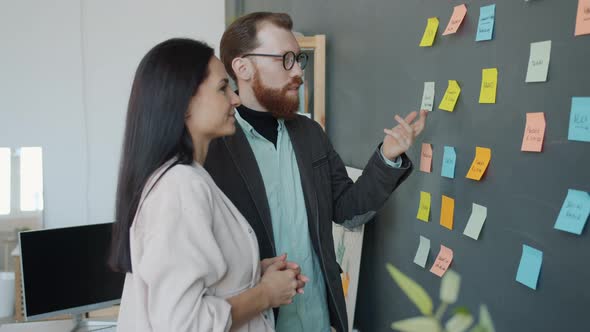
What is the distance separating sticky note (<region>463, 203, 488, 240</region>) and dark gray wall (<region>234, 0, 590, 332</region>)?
0.02 metres

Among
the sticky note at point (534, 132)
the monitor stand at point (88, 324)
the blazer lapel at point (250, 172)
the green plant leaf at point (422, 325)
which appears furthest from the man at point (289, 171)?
the green plant leaf at point (422, 325)

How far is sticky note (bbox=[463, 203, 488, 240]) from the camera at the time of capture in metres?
1.53

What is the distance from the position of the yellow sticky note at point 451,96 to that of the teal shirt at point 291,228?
0.50m

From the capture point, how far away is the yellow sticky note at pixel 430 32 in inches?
69.4

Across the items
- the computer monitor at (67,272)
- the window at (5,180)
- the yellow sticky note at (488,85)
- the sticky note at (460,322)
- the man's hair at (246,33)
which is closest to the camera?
the sticky note at (460,322)

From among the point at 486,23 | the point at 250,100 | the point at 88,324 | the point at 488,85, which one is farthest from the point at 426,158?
the point at 88,324

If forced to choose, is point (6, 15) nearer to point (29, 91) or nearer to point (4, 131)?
point (29, 91)

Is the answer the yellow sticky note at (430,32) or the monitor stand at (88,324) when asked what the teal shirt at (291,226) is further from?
the monitor stand at (88,324)

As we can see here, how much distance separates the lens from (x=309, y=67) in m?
A: 3.07

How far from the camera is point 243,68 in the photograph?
1.82 metres

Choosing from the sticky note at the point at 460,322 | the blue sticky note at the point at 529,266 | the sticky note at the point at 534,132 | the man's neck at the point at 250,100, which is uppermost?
the man's neck at the point at 250,100

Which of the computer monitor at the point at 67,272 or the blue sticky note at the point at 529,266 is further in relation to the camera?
the computer monitor at the point at 67,272

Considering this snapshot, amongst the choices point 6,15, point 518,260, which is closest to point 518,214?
point 518,260

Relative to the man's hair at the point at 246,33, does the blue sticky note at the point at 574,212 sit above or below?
below
